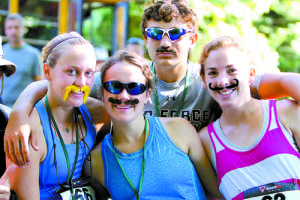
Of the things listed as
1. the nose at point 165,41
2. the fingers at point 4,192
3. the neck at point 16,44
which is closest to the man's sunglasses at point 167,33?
the nose at point 165,41

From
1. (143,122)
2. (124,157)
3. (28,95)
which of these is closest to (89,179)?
(124,157)

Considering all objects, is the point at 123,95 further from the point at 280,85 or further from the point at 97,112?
the point at 280,85

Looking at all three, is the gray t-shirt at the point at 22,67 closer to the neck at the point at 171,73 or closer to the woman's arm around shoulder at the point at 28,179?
the neck at the point at 171,73

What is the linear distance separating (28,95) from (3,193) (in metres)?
0.79

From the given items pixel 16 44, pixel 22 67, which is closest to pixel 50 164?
pixel 22 67

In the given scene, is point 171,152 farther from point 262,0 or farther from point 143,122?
point 262,0

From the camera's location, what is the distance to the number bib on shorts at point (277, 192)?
7.97 feet

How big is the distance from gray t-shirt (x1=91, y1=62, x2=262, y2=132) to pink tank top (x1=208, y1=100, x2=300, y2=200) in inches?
21.3

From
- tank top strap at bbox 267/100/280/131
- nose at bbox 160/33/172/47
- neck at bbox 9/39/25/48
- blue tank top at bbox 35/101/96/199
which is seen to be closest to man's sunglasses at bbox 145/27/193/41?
nose at bbox 160/33/172/47

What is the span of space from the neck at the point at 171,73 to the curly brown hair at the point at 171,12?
1.27ft

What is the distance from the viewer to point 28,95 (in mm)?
2715

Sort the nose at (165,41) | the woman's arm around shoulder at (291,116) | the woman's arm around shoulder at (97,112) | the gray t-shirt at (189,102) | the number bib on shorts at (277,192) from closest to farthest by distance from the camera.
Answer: the number bib on shorts at (277,192) → the woman's arm around shoulder at (291,116) → the woman's arm around shoulder at (97,112) → the nose at (165,41) → the gray t-shirt at (189,102)

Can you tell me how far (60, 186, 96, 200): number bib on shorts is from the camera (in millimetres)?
2525

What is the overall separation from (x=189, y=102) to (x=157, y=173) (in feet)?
2.79
